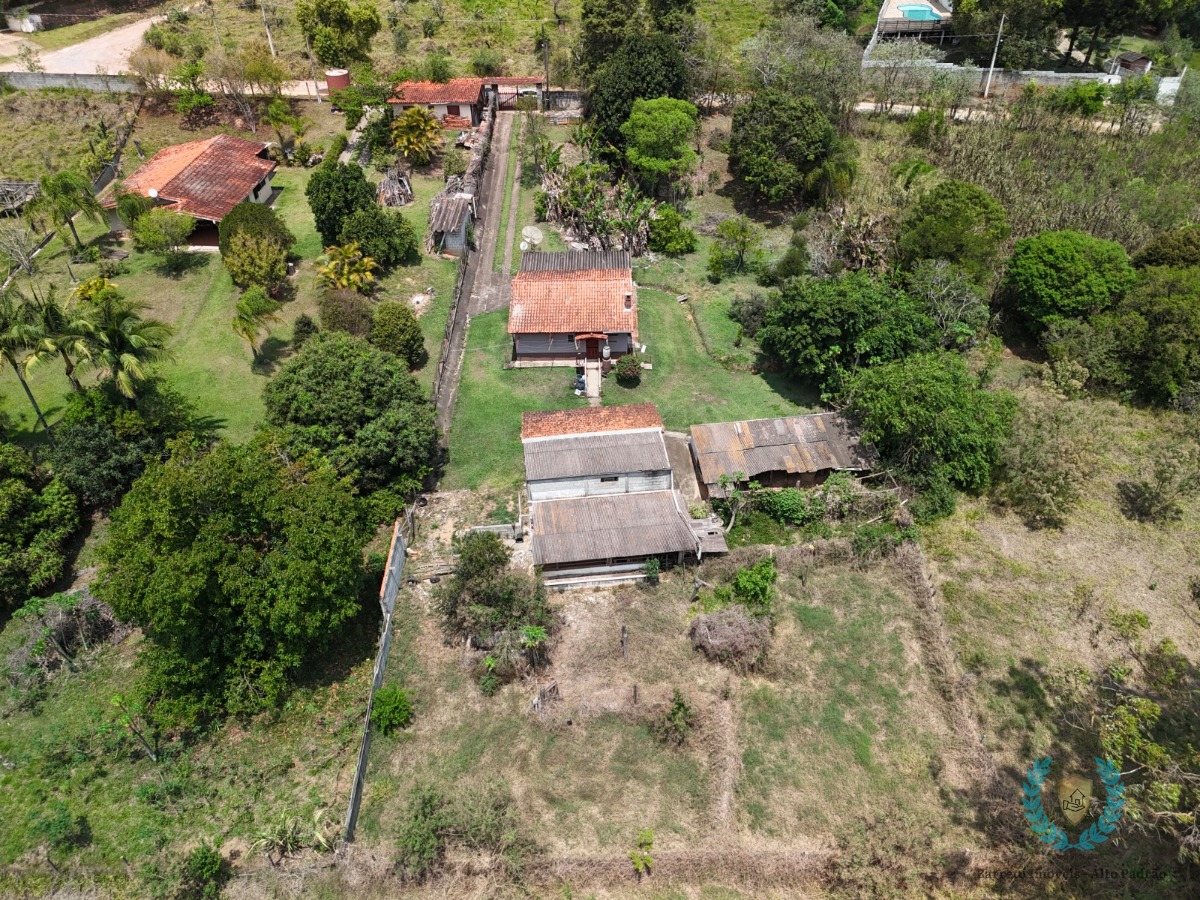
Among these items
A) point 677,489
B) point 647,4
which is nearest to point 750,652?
point 677,489

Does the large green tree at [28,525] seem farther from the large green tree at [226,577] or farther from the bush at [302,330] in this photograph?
the bush at [302,330]

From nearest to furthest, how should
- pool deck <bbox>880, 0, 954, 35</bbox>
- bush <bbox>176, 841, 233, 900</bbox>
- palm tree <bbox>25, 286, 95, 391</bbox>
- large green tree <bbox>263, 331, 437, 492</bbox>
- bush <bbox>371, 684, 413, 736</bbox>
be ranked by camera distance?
1. bush <bbox>176, 841, 233, 900</bbox>
2. bush <bbox>371, 684, 413, 736</bbox>
3. palm tree <bbox>25, 286, 95, 391</bbox>
4. large green tree <bbox>263, 331, 437, 492</bbox>
5. pool deck <bbox>880, 0, 954, 35</bbox>

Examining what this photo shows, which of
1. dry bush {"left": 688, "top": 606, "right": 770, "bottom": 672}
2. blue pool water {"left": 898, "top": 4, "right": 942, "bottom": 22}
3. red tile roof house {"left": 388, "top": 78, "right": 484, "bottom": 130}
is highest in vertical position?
blue pool water {"left": 898, "top": 4, "right": 942, "bottom": 22}

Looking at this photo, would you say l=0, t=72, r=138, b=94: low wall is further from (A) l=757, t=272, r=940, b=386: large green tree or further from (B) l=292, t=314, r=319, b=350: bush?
(A) l=757, t=272, r=940, b=386: large green tree

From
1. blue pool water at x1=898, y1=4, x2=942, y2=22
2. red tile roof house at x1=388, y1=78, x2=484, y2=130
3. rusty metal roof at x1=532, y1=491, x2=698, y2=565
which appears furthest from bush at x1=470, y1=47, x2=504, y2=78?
rusty metal roof at x1=532, y1=491, x2=698, y2=565

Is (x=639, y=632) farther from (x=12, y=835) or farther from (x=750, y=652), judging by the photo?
(x=12, y=835)

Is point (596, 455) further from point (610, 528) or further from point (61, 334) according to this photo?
point (61, 334)

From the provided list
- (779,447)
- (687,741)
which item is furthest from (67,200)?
(687,741)
